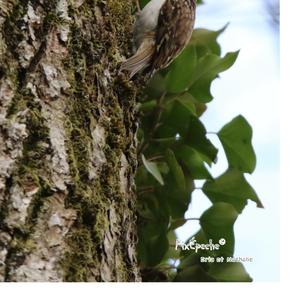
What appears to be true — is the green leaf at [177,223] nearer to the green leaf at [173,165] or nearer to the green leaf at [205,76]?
the green leaf at [173,165]

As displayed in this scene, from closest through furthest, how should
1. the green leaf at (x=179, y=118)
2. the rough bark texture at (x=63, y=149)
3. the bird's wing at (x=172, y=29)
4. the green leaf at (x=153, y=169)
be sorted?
the rough bark texture at (x=63, y=149) < the green leaf at (x=153, y=169) < the green leaf at (x=179, y=118) < the bird's wing at (x=172, y=29)

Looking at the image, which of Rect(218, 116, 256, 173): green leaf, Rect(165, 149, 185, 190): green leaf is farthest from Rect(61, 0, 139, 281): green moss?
Rect(218, 116, 256, 173): green leaf

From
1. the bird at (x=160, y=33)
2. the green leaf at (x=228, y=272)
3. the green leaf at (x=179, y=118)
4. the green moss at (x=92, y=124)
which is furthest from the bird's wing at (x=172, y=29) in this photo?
the green leaf at (x=228, y=272)

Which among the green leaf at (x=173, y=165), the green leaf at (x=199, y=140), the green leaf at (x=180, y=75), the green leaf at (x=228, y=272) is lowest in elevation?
the green leaf at (x=228, y=272)

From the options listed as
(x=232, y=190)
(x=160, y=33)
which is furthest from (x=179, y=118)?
(x=160, y=33)

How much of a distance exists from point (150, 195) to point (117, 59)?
294mm

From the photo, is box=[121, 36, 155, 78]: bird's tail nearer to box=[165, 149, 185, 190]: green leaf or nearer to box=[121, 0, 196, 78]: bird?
box=[121, 0, 196, 78]: bird

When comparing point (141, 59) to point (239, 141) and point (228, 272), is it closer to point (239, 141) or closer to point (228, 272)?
point (239, 141)

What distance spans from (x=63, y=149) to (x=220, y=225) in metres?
0.38

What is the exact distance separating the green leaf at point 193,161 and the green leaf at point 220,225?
0.26ft

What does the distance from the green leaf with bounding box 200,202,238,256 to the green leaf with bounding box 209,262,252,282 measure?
23mm

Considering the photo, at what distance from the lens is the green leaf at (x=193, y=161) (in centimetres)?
112
